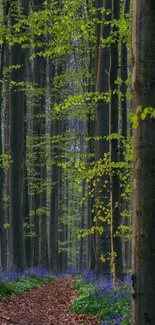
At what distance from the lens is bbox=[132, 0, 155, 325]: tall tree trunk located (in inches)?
141

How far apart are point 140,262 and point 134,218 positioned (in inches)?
14.7

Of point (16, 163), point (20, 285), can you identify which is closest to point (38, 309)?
point (20, 285)

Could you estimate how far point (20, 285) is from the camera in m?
12.5

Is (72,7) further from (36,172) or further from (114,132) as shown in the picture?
(36,172)

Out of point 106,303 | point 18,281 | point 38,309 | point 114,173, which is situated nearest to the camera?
point 106,303

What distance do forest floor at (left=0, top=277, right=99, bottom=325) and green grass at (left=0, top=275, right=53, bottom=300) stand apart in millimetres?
172

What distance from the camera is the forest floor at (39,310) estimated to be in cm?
775

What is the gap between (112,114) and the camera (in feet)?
28.4

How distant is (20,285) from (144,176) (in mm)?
9791

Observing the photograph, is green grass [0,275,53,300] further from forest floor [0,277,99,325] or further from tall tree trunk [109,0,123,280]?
tall tree trunk [109,0,123,280]

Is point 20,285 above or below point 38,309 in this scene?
below

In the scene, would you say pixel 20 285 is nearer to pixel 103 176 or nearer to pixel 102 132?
pixel 103 176

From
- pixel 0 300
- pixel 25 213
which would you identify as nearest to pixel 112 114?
pixel 0 300

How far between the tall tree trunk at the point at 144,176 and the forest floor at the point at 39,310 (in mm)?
3466
